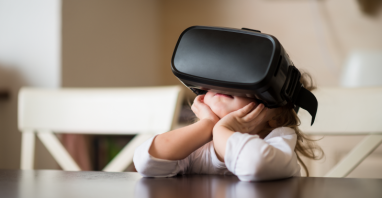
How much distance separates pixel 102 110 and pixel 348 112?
22.9 inches

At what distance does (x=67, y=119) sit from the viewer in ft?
2.96

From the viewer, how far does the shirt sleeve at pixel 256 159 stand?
0.39 meters

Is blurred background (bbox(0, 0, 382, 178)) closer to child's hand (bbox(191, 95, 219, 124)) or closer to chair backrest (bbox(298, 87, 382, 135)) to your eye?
chair backrest (bbox(298, 87, 382, 135))

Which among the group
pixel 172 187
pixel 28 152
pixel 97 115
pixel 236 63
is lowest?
pixel 28 152

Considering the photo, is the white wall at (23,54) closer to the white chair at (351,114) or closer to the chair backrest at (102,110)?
the chair backrest at (102,110)

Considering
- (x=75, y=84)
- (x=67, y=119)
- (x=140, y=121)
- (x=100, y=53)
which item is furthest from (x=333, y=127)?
(x=100, y=53)

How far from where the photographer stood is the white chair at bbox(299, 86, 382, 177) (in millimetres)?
735

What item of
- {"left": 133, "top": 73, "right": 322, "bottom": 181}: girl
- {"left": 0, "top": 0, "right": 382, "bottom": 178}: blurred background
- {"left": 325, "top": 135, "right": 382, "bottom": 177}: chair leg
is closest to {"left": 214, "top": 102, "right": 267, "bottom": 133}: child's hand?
{"left": 133, "top": 73, "right": 322, "bottom": 181}: girl

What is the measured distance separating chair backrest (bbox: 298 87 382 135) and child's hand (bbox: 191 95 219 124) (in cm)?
35

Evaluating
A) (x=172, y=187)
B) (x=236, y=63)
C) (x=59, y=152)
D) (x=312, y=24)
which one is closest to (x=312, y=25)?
(x=312, y=24)

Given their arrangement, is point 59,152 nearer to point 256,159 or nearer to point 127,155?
point 127,155

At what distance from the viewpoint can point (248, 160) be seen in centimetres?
39

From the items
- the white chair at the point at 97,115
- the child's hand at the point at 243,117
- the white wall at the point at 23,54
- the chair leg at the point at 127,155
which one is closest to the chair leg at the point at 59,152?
the white chair at the point at 97,115

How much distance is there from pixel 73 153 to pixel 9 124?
0.27m
